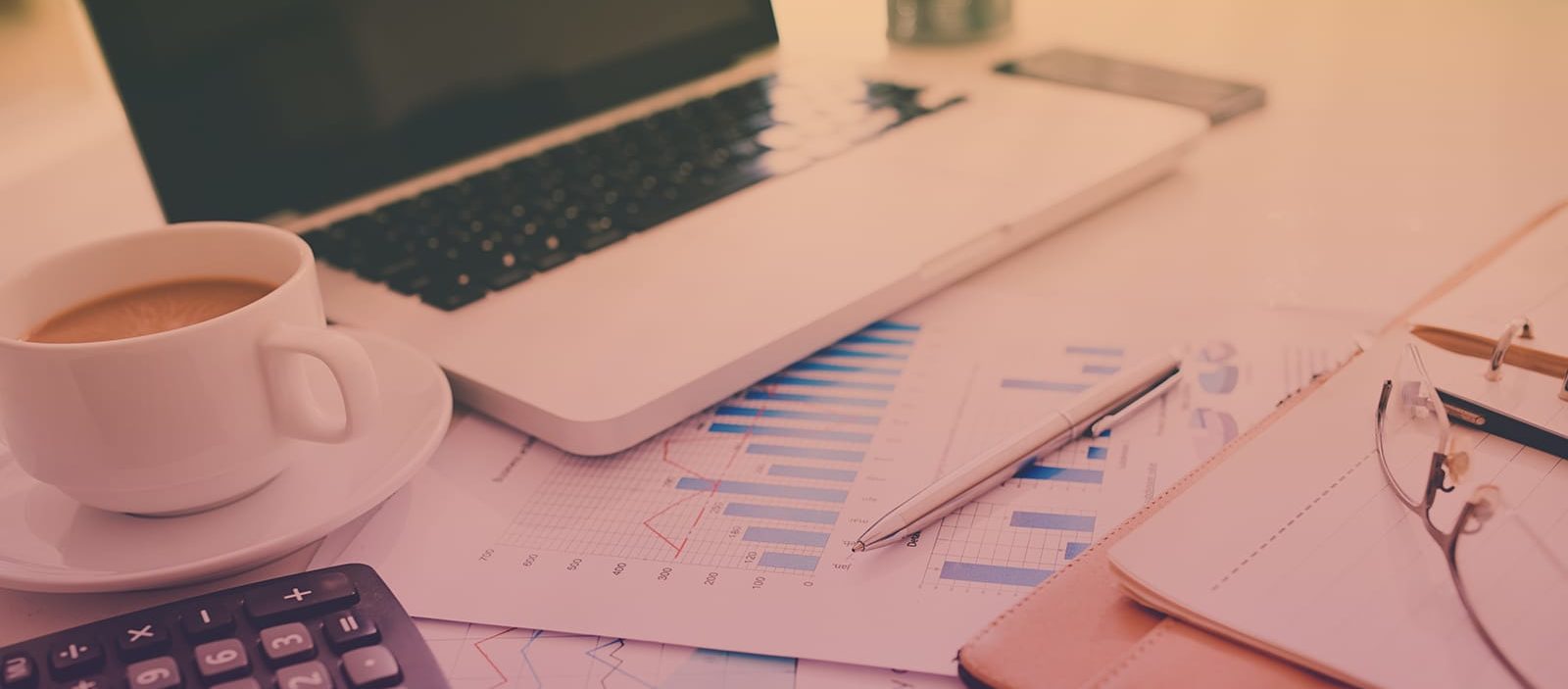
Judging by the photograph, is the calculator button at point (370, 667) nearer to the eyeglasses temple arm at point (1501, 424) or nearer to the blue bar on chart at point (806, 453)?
the blue bar on chart at point (806, 453)

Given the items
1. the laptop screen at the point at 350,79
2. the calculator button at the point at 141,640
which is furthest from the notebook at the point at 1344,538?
the laptop screen at the point at 350,79

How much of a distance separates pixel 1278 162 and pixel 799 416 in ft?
1.43

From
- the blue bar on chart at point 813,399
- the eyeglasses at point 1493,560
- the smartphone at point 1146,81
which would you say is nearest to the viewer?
the eyeglasses at point 1493,560

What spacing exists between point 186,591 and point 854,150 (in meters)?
0.46

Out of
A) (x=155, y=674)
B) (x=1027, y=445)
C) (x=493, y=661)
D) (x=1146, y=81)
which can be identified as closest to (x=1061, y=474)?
(x=1027, y=445)

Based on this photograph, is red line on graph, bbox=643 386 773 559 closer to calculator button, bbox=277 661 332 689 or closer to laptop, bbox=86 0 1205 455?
laptop, bbox=86 0 1205 455

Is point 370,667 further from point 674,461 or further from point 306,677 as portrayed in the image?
point 674,461

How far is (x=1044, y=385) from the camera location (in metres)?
0.56

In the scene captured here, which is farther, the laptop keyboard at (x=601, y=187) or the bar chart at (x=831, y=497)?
the laptop keyboard at (x=601, y=187)

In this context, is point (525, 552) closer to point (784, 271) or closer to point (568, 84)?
point (784, 271)

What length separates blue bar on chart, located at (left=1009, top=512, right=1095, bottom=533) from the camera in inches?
18.1

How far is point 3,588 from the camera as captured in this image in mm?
455

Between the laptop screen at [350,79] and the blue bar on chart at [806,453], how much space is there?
34 cm

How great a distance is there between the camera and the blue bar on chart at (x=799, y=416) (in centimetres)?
54
